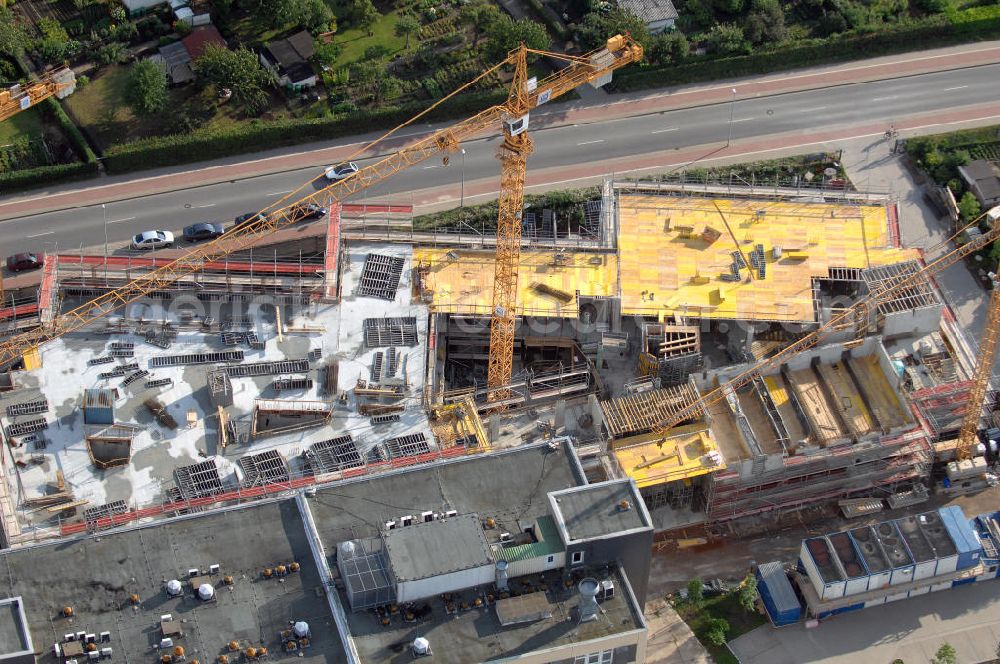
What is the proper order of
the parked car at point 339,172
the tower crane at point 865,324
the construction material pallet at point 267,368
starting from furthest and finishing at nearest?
the parked car at point 339,172 < the construction material pallet at point 267,368 < the tower crane at point 865,324

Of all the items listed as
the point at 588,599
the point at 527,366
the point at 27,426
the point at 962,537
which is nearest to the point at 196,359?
the point at 27,426

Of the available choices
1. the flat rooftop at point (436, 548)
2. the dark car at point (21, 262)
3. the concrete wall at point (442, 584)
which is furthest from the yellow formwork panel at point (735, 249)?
the dark car at point (21, 262)

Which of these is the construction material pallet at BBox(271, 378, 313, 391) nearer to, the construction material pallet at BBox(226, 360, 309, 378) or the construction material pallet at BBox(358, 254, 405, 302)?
the construction material pallet at BBox(226, 360, 309, 378)

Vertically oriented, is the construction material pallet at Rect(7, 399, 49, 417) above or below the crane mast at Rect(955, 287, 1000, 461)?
above

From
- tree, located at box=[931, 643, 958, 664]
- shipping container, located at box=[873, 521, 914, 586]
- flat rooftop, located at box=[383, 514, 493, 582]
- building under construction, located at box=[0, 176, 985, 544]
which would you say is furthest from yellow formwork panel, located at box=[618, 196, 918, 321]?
flat rooftop, located at box=[383, 514, 493, 582]

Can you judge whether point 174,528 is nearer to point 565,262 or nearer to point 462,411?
point 462,411

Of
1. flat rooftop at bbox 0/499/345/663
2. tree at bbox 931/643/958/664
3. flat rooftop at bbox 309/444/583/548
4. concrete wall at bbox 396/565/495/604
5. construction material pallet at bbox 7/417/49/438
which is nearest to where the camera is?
flat rooftop at bbox 0/499/345/663

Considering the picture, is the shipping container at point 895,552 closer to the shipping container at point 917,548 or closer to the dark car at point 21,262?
the shipping container at point 917,548

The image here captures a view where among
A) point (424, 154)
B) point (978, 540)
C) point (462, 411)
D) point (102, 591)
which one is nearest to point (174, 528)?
point (102, 591)

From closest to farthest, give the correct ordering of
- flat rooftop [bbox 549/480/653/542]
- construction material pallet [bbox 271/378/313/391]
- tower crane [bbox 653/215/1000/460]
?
flat rooftop [bbox 549/480/653/542]
tower crane [bbox 653/215/1000/460]
construction material pallet [bbox 271/378/313/391]
